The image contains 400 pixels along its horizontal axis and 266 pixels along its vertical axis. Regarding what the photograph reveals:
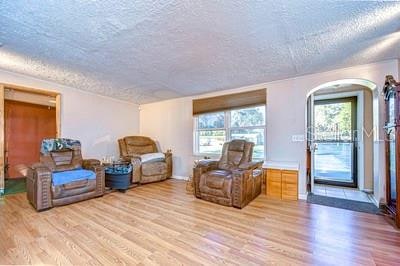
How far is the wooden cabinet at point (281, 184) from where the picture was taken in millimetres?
3344

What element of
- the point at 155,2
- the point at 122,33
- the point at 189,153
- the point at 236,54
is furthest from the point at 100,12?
the point at 189,153

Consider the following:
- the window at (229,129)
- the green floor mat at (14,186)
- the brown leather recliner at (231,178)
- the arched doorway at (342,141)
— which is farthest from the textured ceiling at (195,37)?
the green floor mat at (14,186)

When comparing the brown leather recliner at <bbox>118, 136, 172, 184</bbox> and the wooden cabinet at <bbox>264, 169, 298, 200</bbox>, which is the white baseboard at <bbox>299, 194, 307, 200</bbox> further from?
the brown leather recliner at <bbox>118, 136, 172, 184</bbox>

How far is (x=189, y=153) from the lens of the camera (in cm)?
500

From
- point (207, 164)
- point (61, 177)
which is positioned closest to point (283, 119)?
point (207, 164)

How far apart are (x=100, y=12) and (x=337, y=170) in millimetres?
5385

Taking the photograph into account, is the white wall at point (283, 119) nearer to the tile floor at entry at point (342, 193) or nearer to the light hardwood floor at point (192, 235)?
the tile floor at entry at point (342, 193)

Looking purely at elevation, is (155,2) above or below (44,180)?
above

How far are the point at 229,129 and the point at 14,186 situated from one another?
5.16 metres

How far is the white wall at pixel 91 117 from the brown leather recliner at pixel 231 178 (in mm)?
3147

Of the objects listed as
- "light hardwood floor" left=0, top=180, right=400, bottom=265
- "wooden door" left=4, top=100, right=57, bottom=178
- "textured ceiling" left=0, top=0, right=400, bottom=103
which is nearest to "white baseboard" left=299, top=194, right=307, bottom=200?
"light hardwood floor" left=0, top=180, right=400, bottom=265

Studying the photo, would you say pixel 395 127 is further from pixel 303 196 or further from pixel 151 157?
pixel 151 157

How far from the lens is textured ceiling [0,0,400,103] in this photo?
181 centimetres

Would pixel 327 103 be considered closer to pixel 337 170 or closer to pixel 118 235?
pixel 337 170
